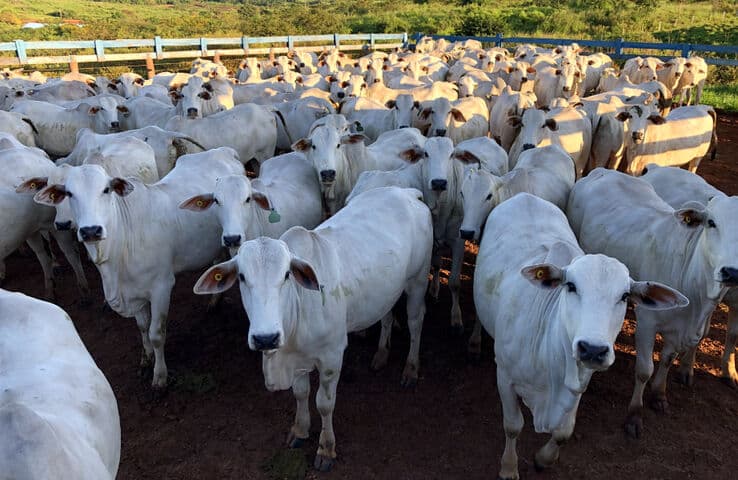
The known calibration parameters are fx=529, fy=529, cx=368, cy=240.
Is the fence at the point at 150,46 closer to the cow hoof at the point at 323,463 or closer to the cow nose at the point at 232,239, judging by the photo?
the cow nose at the point at 232,239

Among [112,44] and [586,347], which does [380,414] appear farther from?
[112,44]

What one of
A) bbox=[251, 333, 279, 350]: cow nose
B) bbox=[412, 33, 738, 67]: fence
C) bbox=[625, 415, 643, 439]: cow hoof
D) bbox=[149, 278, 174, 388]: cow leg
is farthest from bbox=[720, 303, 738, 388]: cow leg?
bbox=[412, 33, 738, 67]: fence

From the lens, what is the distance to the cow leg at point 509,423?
3838mm

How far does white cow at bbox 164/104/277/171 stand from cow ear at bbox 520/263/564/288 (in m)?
6.99

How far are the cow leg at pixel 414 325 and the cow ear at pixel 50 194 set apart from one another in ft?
11.0

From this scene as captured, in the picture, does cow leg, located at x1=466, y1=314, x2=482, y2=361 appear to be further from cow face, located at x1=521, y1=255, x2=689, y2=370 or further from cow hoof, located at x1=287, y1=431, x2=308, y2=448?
cow face, located at x1=521, y1=255, x2=689, y2=370

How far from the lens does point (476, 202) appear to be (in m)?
Answer: 5.63

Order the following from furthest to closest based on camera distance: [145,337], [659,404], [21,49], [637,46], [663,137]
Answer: [637,46], [21,49], [663,137], [145,337], [659,404]

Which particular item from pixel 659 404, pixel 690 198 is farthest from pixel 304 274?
pixel 690 198

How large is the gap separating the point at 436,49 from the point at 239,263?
21.8m

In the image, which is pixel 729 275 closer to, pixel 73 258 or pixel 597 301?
pixel 597 301

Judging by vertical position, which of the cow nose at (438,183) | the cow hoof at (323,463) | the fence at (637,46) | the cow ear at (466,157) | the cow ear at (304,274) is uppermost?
the fence at (637,46)

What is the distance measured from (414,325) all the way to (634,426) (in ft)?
6.94

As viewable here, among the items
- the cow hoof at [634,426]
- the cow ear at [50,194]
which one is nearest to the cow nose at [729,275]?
the cow hoof at [634,426]
